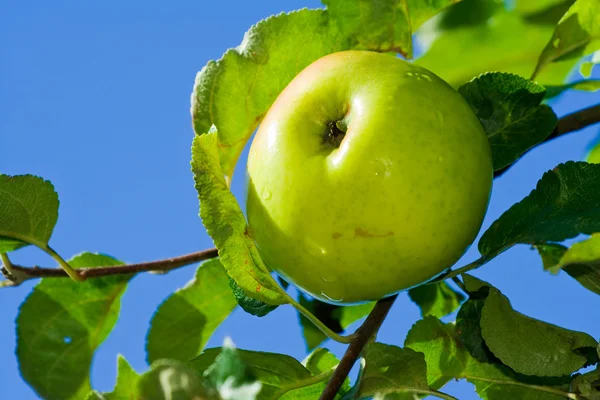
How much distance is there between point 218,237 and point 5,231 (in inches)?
15.8

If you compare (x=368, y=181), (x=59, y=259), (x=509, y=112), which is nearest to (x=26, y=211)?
(x=59, y=259)

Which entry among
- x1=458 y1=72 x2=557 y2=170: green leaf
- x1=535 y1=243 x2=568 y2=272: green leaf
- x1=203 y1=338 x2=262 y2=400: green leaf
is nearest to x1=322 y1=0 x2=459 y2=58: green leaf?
x1=458 y1=72 x2=557 y2=170: green leaf

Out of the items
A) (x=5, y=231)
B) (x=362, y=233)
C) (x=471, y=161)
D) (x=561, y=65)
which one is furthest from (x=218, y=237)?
(x=561, y=65)

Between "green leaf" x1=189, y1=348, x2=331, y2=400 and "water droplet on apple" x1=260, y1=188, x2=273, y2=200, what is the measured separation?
20 centimetres

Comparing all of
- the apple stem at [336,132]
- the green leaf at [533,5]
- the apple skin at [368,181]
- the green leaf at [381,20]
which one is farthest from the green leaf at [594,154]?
the apple stem at [336,132]

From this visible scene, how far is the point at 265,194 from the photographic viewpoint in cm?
86

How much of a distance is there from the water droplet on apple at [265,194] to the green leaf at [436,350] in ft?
1.05

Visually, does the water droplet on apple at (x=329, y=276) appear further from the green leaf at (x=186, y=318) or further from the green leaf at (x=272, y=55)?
the green leaf at (x=186, y=318)

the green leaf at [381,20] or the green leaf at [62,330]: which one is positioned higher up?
the green leaf at [381,20]

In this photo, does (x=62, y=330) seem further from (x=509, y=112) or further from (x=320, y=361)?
(x=509, y=112)

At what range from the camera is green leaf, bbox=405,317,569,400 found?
3.37ft

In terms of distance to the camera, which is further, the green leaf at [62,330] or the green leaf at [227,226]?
the green leaf at [62,330]

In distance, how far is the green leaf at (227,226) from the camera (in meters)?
0.84

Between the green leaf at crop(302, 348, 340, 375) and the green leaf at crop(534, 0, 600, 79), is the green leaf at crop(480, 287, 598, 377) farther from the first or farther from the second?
the green leaf at crop(534, 0, 600, 79)
